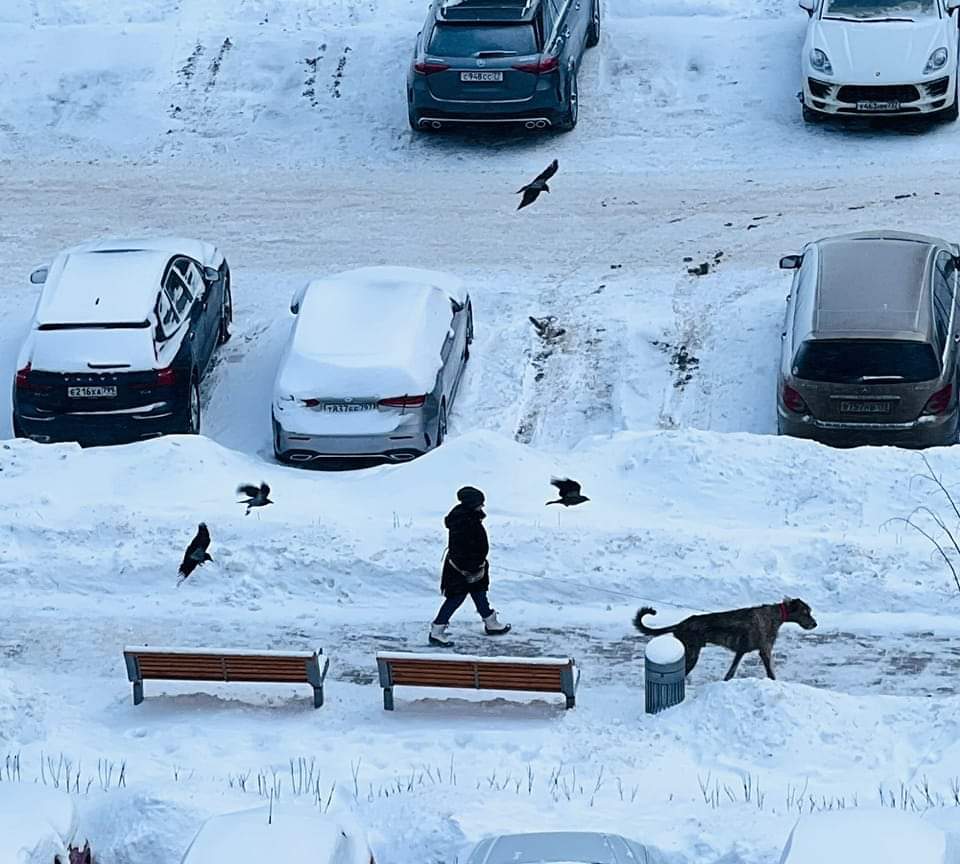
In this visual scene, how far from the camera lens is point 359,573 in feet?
43.9

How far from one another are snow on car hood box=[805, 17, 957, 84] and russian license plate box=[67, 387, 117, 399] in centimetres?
944

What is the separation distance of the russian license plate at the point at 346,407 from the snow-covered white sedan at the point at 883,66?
320 inches

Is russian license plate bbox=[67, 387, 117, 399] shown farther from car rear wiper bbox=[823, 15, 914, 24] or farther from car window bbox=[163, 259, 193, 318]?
car rear wiper bbox=[823, 15, 914, 24]

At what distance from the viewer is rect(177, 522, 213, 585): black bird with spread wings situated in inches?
530

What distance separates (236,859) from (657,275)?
37.3 feet

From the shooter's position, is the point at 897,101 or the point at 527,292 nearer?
the point at 527,292

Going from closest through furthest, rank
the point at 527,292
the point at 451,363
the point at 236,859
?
the point at 236,859 → the point at 451,363 → the point at 527,292

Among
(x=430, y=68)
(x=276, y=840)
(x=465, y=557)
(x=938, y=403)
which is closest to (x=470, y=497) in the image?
(x=465, y=557)

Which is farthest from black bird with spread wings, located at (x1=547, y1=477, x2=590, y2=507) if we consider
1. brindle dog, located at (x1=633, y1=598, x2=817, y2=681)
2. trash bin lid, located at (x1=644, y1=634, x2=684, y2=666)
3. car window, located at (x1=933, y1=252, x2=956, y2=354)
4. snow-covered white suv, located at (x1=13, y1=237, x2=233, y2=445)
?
snow-covered white suv, located at (x1=13, y1=237, x2=233, y2=445)

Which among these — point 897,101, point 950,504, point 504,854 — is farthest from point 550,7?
point 504,854

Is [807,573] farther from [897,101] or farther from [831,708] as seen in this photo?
[897,101]

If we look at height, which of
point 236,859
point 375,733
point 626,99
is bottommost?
point 375,733

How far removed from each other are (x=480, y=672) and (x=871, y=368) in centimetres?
528

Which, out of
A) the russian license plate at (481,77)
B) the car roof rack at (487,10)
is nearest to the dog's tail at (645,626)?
the russian license plate at (481,77)
